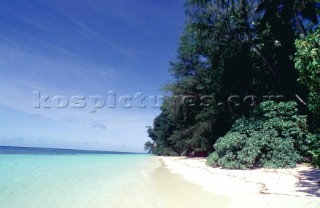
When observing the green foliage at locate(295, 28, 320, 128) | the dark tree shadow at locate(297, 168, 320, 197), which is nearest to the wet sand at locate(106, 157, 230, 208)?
the dark tree shadow at locate(297, 168, 320, 197)

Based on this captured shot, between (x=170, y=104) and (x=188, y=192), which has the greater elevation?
(x=170, y=104)

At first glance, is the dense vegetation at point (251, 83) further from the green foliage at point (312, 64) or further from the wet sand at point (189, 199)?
the wet sand at point (189, 199)

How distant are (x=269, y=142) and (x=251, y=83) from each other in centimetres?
816

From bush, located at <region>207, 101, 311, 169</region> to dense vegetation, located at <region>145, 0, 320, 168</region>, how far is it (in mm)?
43

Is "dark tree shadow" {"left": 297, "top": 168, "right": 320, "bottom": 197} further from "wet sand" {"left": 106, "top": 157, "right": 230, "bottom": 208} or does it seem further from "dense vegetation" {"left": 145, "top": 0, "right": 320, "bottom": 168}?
"wet sand" {"left": 106, "top": 157, "right": 230, "bottom": 208}

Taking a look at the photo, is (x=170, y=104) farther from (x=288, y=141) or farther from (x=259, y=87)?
(x=288, y=141)

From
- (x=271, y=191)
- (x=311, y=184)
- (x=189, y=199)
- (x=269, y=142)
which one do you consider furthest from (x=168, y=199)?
(x=269, y=142)

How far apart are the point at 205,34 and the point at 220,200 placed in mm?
13959

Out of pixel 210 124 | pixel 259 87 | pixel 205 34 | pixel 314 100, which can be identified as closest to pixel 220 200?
pixel 314 100

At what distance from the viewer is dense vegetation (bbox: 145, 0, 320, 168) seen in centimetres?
1302

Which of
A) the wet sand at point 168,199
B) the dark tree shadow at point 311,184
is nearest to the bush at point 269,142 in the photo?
the dark tree shadow at point 311,184

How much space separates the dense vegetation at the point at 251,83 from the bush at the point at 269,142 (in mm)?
43

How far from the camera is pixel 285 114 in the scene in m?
14.4

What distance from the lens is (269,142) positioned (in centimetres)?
1374
